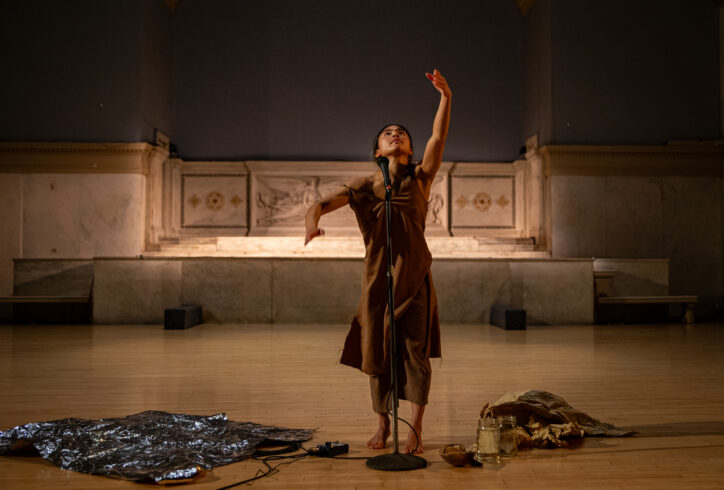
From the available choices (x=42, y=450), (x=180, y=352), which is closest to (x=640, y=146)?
(x=180, y=352)

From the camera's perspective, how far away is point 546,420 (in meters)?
3.31

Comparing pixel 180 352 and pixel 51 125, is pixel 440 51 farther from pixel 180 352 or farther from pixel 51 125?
pixel 180 352

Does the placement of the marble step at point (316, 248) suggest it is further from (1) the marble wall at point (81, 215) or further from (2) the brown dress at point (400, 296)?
(2) the brown dress at point (400, 296)

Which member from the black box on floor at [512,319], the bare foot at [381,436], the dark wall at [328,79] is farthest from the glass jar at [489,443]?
the dark wall at [328,79]

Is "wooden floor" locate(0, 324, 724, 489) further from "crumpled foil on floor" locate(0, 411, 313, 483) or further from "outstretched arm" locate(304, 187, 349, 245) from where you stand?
"outstretched arm" locate(304, 187, 349, 245)

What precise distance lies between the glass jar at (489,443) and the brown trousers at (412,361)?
30 cm

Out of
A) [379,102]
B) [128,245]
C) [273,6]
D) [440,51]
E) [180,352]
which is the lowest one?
[180,352]

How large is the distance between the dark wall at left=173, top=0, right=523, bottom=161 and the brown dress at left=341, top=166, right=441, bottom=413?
450 inches

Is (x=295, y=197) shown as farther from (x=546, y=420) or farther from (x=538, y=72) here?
(x=546, y=420)

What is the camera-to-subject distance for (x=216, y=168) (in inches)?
550

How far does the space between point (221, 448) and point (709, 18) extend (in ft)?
45.1

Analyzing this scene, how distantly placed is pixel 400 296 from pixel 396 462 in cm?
72

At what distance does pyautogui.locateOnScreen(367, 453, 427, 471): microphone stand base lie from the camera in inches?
107

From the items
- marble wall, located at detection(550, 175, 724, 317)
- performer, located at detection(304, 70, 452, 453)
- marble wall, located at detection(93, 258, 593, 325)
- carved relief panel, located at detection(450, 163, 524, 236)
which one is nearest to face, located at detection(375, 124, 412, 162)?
performer, located at detection(304, 70, 452, 453)
